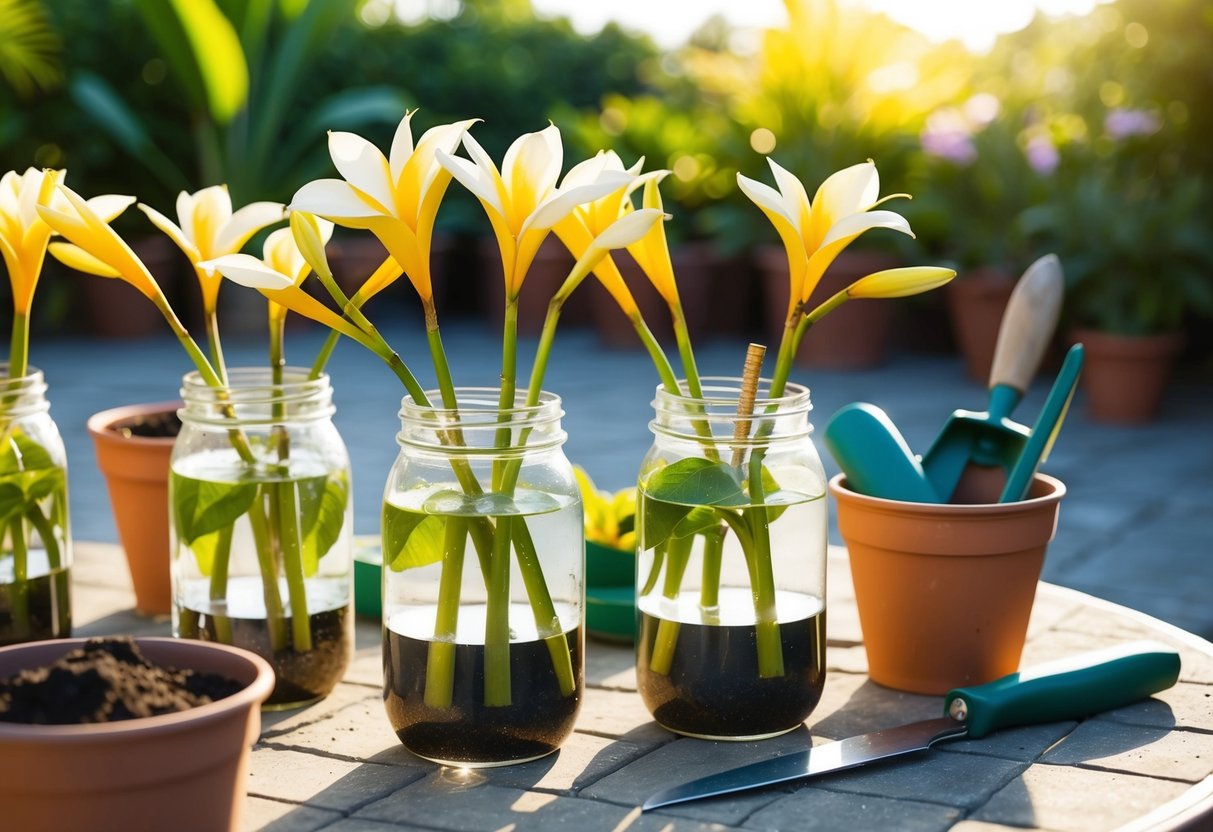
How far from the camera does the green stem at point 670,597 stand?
1353 mm

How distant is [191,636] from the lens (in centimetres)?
146

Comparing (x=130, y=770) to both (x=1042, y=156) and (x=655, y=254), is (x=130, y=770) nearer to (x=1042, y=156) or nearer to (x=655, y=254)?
(x=655, y=254)

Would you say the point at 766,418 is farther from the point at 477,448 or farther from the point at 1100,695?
the point at 1100,695

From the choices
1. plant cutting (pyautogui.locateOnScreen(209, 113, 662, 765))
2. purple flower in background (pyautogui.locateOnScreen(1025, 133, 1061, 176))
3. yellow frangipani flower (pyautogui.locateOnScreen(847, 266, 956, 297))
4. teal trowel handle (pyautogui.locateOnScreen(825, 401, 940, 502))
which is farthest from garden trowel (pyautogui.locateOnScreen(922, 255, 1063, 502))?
purple flower in background (pyautogui.locateOnScreen(1025, 133, 1061, 176))

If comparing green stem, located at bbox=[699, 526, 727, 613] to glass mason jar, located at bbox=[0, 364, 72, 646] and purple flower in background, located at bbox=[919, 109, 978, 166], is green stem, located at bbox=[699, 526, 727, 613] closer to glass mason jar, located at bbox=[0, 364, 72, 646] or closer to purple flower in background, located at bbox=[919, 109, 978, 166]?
glass mason jar, located at bbox=[0, 364, 72, 646]

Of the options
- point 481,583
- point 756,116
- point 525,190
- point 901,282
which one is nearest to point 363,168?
point 525,190

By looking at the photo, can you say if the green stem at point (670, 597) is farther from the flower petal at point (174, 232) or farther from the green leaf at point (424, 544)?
the flower petal at point (174, 232)

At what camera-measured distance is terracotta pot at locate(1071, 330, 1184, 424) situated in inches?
202

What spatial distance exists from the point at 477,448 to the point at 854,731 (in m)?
0.45

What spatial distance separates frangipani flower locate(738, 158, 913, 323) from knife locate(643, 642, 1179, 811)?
0.39m

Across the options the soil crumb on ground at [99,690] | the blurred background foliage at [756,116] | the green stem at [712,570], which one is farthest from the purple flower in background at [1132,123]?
the soil crumb on ground at [99,690]

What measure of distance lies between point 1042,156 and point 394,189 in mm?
5036

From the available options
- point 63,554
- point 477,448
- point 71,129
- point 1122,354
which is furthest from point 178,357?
point 477,448

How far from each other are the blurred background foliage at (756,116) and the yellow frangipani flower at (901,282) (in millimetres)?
4190
